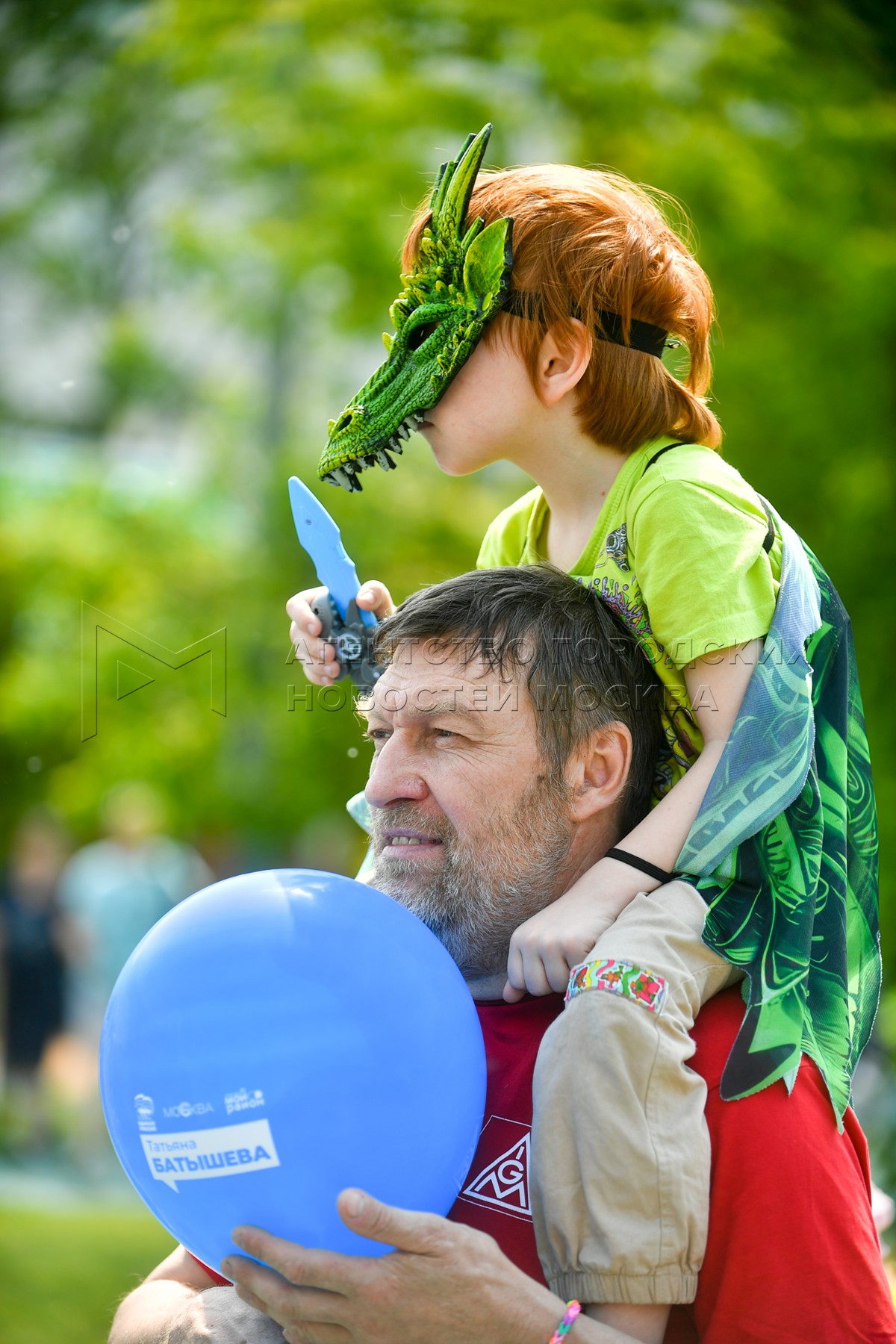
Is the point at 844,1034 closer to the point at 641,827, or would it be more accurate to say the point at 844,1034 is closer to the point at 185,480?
the point at 641,827

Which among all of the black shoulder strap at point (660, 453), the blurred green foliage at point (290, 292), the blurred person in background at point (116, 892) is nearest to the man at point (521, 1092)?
the black shoulder strap at point (660, 453)

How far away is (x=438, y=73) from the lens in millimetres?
7820

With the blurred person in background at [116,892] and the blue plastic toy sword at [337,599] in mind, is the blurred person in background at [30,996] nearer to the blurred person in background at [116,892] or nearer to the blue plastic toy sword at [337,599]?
the blurred person in background at [116,892]

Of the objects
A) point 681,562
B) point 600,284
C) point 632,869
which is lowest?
point 632,869

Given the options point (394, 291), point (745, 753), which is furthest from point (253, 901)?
point (394, 291)

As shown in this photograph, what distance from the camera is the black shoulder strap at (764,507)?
7.30 ft

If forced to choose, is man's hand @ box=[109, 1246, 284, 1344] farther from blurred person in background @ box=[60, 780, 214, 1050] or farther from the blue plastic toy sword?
blurred person in background @ box=[60, 780, 214, 1050]

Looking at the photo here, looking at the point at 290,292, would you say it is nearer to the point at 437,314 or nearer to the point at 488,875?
the point at 437,314

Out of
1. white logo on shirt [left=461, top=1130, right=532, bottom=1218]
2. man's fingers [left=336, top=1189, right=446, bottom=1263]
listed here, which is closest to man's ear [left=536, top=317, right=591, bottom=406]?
white logo on shirt [left=461, top=1130, right=532, bottom=1218]

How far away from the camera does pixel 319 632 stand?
2729mm

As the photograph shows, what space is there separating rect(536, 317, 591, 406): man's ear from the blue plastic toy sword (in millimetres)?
525

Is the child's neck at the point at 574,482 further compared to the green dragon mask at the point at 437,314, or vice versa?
the child's neck at the point at 574,482

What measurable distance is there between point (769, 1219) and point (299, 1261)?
66 cm

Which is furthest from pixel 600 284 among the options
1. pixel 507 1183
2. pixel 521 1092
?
pixel 507 1183
